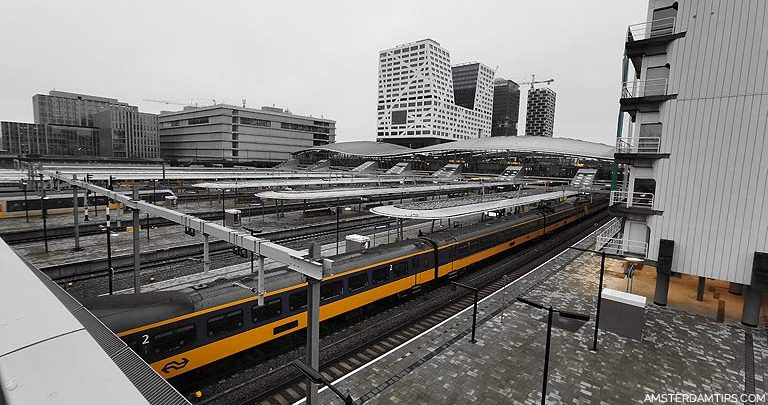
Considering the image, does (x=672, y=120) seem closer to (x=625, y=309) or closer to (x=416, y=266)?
(x=625, y=309)

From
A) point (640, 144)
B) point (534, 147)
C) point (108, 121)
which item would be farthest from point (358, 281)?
point (108, 121)

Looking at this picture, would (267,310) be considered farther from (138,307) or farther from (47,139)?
(47,139)

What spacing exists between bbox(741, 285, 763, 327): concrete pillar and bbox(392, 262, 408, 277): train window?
15.8 meters

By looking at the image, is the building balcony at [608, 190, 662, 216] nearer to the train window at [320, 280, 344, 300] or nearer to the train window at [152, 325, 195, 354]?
the train window at [320, 280, 344, 300]

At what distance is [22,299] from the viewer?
281 inches

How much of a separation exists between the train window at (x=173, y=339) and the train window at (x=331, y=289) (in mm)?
4808

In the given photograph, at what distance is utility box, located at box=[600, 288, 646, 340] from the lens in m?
15.7

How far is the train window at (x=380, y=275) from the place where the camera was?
55.0 feet

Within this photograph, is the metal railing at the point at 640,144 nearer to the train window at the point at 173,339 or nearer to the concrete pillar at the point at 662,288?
the concrete pillar at the point at 662,288

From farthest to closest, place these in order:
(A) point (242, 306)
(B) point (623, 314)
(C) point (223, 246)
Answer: (C) point (223, 246)
(B) point (623, 314)
(A) point (242, 306)

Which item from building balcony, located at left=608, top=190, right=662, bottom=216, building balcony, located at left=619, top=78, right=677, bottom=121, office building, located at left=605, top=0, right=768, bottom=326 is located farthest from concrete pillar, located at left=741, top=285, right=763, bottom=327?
building balcony, located at left=619, top=78, right=677, bottom=121

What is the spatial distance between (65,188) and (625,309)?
57123 millimetres

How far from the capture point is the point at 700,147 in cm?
1733

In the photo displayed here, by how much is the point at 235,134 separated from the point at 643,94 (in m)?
109
